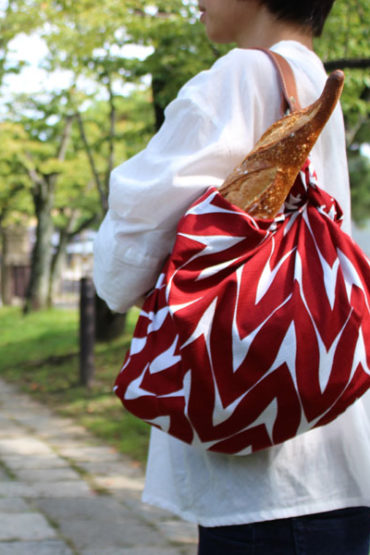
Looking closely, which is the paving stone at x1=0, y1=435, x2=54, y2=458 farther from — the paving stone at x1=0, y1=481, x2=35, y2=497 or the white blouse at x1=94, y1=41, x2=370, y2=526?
the white blouse at x1=94, y1=41, x2=370, y2=526

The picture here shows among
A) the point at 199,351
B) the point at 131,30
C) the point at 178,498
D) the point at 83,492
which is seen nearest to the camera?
the point at 199,351

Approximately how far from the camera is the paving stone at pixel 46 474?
161 inches

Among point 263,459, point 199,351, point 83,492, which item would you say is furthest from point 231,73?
point 83,492

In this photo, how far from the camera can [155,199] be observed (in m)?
1.13

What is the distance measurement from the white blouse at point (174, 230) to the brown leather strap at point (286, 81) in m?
0.01

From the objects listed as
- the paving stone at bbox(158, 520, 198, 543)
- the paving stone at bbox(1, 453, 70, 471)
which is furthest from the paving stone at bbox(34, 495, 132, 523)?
the paving stone at bbox(1, 453, 70, 471)

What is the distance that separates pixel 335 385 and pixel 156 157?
1.58 ft

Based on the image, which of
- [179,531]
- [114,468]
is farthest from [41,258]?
[179,531]

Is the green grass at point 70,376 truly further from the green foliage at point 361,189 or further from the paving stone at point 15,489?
the green foliage at point 361,189

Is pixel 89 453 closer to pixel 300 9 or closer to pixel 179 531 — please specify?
pixel 179 531

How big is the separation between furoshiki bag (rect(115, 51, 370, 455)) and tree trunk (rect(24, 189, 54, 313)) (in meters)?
15.2

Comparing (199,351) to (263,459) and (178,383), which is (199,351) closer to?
(178,383)

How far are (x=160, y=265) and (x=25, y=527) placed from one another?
249 cm

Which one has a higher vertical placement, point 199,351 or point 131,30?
point 131,30
